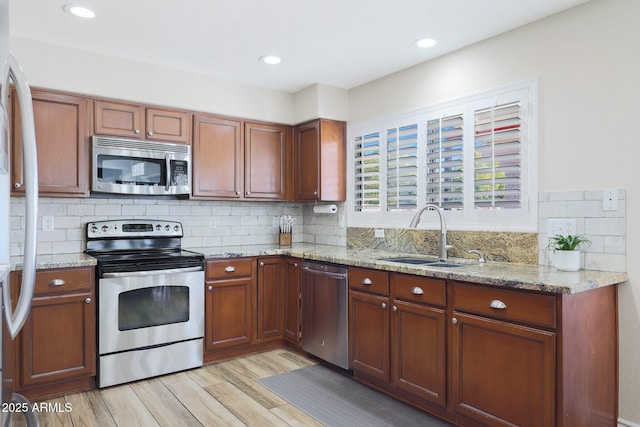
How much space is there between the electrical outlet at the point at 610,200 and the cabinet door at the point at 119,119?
3300 millimetres

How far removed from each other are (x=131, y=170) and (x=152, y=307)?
3.63ft

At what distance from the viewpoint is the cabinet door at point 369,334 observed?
288 cm

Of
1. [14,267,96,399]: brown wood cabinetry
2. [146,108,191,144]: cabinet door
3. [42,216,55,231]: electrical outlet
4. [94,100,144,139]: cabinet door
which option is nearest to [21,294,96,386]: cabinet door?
[14,267,96,399]: brown wood cabinetry

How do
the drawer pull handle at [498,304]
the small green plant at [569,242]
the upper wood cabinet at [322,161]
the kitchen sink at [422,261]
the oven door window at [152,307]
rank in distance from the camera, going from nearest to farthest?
the drawer pull handle at [498,304] → the small green plant at [569,242] → the kitchen sink at [422,261] → the oven door window at [152,307] → the upper wood cabinet at [322,161]

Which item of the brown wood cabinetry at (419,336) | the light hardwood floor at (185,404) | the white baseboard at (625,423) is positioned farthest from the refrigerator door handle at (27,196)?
the white baseboard at (625,423)

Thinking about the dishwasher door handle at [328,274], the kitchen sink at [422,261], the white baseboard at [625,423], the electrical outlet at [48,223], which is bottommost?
the white baseboard at [625,423]

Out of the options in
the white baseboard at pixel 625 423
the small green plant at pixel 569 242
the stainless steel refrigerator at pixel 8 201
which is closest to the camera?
the stainless steel refrigerator at pixel 8 201

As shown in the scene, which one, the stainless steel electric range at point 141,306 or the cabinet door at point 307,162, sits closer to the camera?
the stainless steel electric range at point 141,306

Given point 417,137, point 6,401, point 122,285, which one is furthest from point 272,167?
point 6,401

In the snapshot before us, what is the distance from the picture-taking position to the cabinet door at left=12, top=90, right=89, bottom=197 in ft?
10.2

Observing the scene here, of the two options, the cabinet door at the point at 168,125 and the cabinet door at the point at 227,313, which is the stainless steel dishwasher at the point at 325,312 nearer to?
the cabinet door at the point at 227,313

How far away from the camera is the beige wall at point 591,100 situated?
231 centimetres

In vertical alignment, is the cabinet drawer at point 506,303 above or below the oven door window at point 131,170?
below

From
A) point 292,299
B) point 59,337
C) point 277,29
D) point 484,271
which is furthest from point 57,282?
point 484,271
